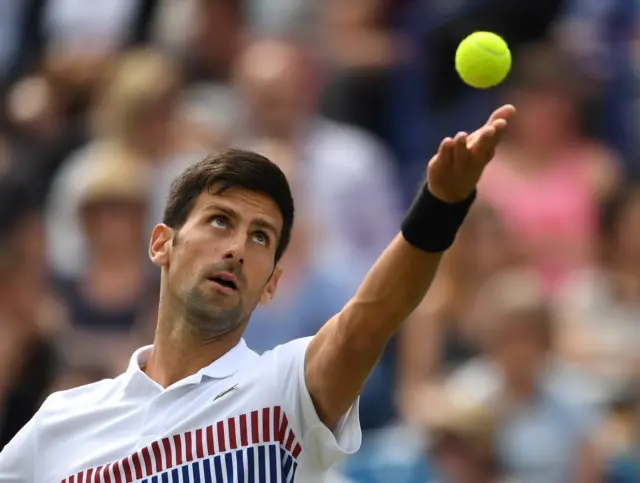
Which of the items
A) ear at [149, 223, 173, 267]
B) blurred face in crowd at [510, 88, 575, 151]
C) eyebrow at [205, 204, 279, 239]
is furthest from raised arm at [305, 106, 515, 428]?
blurred face in crowd at [510, 88, 575, 151]

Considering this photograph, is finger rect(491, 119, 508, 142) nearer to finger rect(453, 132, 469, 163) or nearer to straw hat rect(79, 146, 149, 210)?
finger rect(453, 132, 469, 163)

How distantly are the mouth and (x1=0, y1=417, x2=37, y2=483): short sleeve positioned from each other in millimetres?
687

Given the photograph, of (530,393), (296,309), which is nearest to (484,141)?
(530,393)

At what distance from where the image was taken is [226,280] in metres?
3.65

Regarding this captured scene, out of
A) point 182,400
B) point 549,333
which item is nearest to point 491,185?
point 549,333

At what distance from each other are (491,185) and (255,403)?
455cm

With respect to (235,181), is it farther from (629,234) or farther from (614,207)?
(614,207)

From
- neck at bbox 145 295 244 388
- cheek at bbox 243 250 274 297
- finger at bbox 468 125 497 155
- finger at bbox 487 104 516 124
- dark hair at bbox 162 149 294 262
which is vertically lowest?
neck at bbox 145 295 244 388

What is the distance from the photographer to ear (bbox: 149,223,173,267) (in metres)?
3.85

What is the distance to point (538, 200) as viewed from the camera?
25.7 ft

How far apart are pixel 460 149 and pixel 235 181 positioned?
72cm

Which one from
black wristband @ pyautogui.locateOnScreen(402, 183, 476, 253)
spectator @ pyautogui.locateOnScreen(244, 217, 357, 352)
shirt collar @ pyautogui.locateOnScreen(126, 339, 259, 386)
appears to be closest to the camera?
black wristband @ pyautogui.locateOnScreen(402, 183, 476, 253)

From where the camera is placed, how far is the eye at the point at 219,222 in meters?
3.72

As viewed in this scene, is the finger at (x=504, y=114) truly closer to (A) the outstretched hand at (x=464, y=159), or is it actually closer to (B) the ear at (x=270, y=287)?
(A) the outstretched hand at (x=464, y=159)
